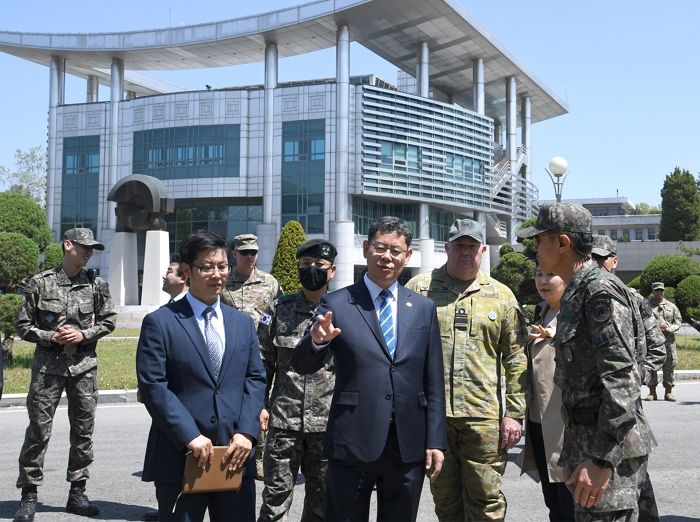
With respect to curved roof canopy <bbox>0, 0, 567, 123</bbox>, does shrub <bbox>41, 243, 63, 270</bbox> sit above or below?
below

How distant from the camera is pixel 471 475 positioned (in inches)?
170

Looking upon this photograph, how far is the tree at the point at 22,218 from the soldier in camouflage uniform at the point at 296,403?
13526mm

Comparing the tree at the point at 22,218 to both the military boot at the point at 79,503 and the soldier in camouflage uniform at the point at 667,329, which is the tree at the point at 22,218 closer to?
the military boot at the point at 79,503

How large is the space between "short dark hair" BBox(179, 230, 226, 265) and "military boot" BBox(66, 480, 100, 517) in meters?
2.65

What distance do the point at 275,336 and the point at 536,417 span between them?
1.77m

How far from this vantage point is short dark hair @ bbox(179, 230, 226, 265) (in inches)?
147

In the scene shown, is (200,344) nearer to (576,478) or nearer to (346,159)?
(576,478)

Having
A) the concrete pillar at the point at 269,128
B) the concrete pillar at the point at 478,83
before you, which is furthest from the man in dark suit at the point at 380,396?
the concrete pillar at the point at 478,83

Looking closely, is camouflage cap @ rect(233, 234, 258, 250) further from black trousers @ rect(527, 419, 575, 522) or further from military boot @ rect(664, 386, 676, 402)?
military boot @ rect(664, 386, 676, 402)

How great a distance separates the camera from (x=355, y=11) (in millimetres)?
43875

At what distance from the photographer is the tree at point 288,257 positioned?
37406mm

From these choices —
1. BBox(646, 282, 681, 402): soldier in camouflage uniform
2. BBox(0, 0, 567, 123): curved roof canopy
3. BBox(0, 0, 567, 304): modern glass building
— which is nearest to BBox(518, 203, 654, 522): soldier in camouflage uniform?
BBox(646, 282, 681, 402): soldier in camouflage uniform

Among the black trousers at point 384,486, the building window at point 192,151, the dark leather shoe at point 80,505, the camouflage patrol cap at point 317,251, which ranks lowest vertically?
the dark leather shoe at point 80,505

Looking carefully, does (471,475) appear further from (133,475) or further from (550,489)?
(133,475)
